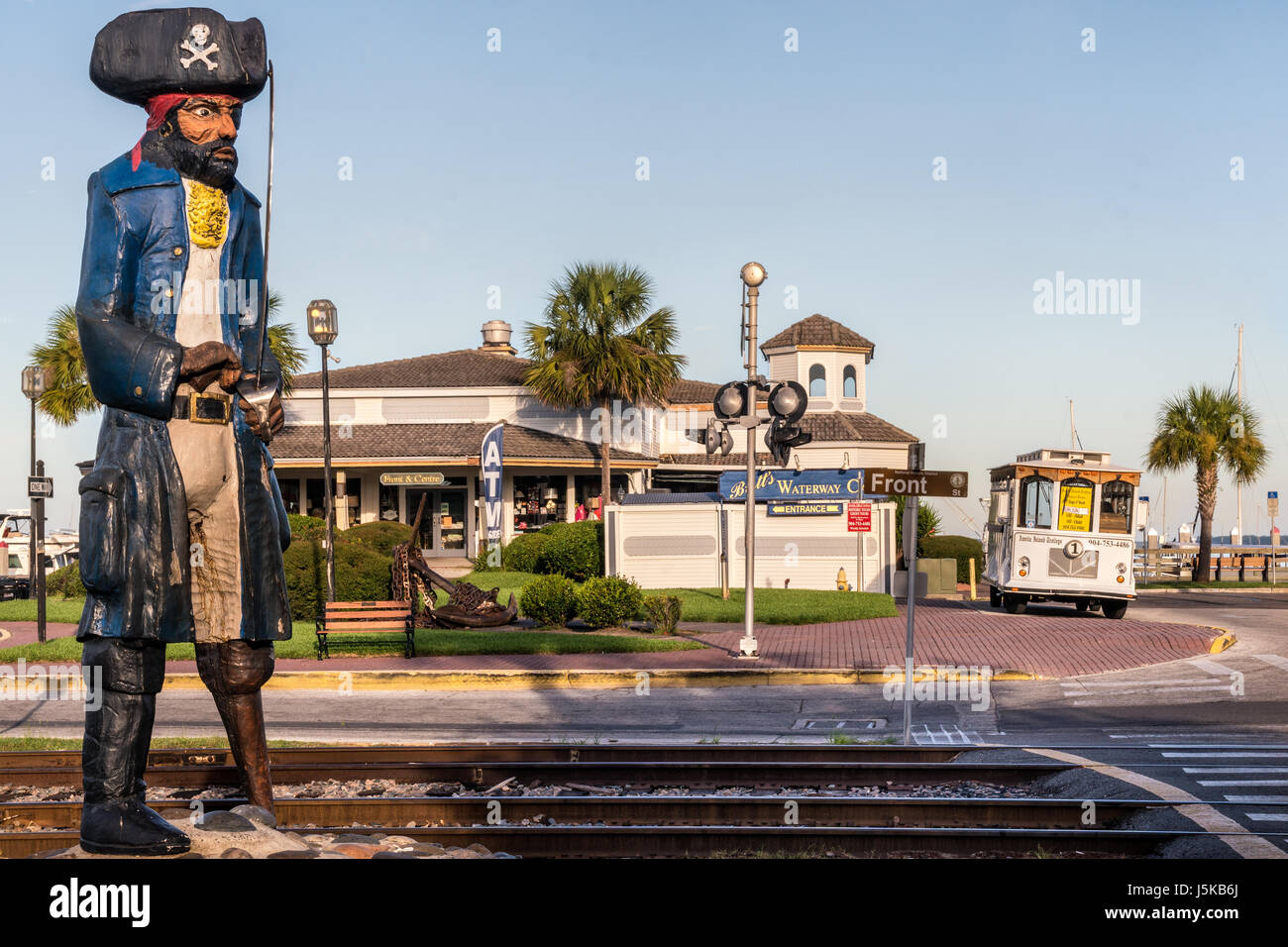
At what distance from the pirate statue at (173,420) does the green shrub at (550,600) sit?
14.0m

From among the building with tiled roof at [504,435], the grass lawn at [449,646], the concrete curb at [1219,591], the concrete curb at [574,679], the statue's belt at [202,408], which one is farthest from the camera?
the building with tiled roof at [504,435]

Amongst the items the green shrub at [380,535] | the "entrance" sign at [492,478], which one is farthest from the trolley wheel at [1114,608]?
the green shrub at [380,535]

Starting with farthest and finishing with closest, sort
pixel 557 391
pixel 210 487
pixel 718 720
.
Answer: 1. pixel 557 391
2. pixel 718 720
3. pixel 210 487

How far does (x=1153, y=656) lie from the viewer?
16078 millimetres

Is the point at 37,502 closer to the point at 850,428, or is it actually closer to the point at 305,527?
the point at 305,527

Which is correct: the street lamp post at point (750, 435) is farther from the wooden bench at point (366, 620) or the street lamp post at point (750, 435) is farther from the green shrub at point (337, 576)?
the green shrub at point (337, 576)

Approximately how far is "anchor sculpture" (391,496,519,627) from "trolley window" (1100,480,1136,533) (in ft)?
37.1

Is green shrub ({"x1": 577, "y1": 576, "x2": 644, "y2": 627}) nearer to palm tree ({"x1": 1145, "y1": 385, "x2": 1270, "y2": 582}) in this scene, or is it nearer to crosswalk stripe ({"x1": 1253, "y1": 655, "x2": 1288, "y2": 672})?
crosswalk stripe ({"x1": 1253, "y1": 655, "x2": 1288, "y2": 672})

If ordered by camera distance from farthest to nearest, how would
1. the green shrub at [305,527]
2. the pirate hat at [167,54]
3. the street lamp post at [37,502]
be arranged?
the green shrub at [305,527] < the street lamp post at [37,502] < the pirate hat at [167,54]

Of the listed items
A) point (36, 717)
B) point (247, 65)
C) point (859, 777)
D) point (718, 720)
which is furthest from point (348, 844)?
point (36, 717)

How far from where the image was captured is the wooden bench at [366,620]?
16.0m

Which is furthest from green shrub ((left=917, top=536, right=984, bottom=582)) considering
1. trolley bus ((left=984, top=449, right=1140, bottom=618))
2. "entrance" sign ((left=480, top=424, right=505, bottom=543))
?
"entrance" sign ((left=480, top=424, right=505, bottom=543))

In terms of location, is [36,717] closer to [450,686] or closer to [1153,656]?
[450,686]
